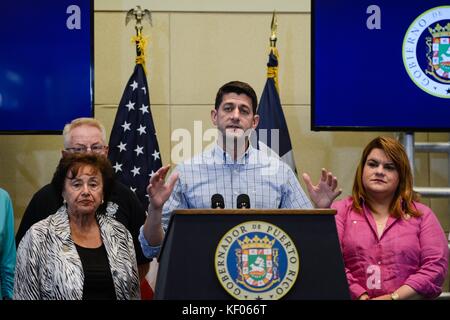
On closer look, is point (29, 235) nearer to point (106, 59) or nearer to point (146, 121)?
point (146, 121)

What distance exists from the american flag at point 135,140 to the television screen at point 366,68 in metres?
1.05

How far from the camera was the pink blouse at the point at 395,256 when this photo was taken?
3332mm

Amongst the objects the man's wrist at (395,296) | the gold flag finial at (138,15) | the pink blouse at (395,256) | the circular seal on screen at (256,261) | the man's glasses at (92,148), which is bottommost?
the man's wrist at (395,296)

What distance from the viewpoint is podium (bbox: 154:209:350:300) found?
2.35 meters

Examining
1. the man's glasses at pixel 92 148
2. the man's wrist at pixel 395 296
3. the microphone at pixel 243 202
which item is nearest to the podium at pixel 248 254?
the microphone at pixel 243 202

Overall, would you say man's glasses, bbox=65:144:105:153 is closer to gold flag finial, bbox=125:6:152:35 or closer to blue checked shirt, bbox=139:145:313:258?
blue checked shirt, bbox=139:145:313:258

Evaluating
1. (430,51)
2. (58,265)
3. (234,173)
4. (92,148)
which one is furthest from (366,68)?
(58,265)

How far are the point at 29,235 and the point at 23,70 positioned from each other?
1.95 meters

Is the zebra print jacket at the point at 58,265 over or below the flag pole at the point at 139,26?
below

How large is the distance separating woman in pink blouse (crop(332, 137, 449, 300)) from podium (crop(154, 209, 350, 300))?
962 millimetres

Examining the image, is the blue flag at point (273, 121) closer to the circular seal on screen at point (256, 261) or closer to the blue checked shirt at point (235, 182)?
the blue checked shirt at point (235, 182)

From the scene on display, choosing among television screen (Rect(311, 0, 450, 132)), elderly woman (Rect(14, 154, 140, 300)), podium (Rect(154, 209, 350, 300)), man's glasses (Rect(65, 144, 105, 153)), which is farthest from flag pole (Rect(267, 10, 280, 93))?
podium (Rect(154, 209, 350, 300))

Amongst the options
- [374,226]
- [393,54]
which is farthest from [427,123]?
[374,226]

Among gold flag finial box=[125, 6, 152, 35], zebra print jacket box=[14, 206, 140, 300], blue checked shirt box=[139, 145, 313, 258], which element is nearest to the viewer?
zebra print jacket box=[14, 206, 140, 300]
